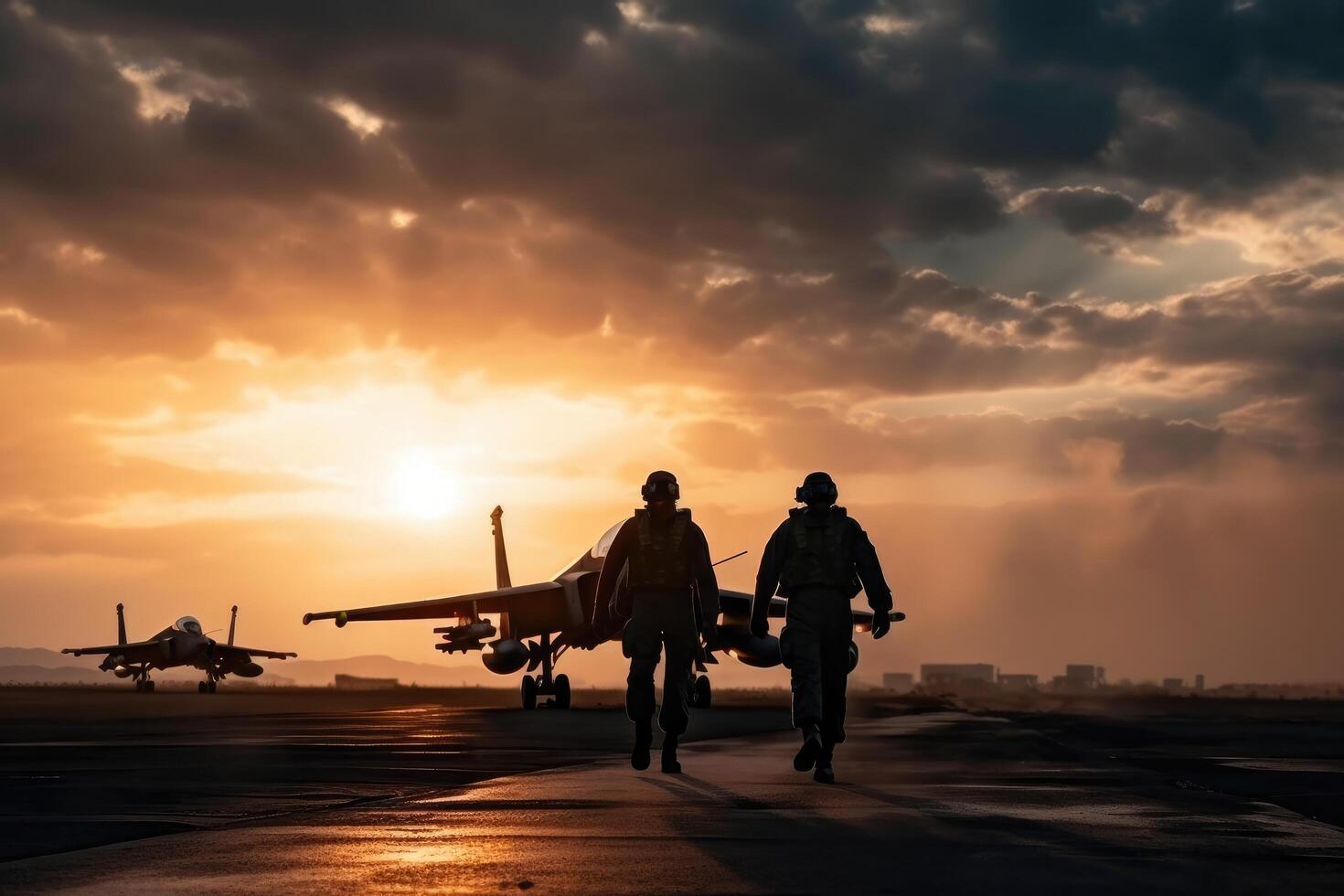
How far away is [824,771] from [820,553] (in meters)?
1.75

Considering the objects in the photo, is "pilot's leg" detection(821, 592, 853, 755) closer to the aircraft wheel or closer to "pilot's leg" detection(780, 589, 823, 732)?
"pilot's leg" detection(780, 589, 823, 732)

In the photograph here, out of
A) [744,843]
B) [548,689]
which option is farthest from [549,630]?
[744,843]

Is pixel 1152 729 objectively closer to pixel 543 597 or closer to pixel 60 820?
pixel 543 597

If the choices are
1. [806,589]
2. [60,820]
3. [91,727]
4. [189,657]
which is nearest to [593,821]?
[60,820]

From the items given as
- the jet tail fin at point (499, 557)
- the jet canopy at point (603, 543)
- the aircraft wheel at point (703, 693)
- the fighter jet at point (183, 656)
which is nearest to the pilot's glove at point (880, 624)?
the jet canopy at point (603, 543)

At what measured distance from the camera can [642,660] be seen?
12531mm

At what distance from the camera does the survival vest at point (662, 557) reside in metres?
12.6

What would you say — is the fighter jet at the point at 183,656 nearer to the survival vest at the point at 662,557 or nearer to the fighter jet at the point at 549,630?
the fighter jet at the point at 549,630

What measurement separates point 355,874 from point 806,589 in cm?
661

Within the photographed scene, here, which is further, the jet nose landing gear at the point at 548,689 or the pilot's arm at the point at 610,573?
the jet nose landing gear at the point at 548,689

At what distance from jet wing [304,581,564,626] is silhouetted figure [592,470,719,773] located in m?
22.7

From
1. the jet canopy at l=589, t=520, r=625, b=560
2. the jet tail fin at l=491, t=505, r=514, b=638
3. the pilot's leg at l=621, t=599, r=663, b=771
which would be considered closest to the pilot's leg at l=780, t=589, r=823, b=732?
the pilot's leg at l=621, t=599, r=663, b=771

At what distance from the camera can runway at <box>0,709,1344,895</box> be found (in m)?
5.82

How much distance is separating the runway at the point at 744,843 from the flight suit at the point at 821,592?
33.1 inches
